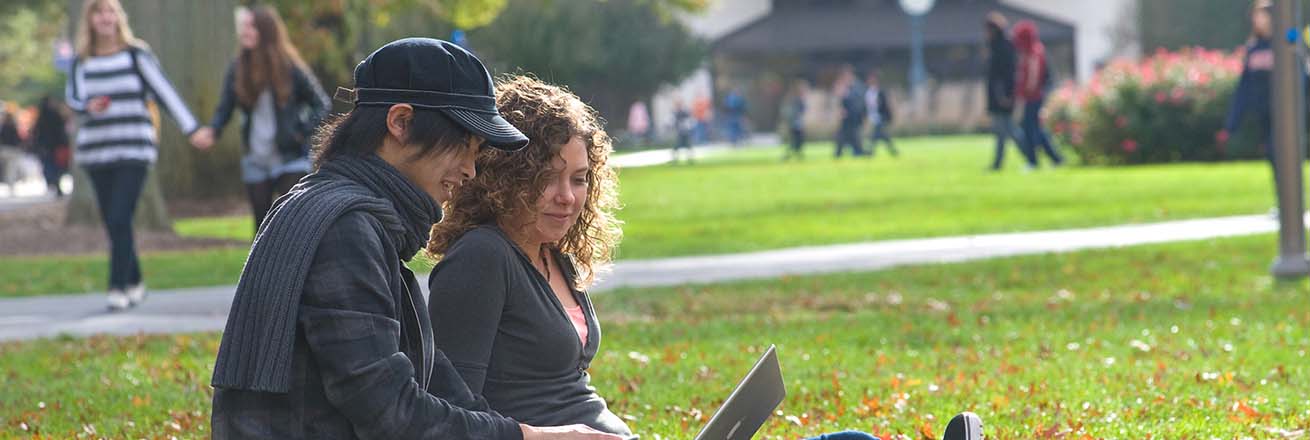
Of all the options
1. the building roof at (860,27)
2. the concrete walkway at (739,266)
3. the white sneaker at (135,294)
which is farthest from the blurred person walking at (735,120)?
the white sneaker at (135,294)

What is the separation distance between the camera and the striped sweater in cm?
1003

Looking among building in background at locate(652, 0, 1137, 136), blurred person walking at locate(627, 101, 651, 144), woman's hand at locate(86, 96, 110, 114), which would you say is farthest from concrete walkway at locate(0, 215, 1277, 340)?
building in background at locate(652, 0, 1137, 136)

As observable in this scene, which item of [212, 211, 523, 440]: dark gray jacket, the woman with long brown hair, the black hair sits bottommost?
the woman with long brown hair

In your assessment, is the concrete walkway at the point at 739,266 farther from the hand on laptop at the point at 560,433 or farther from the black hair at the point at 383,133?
the black hair at the point at 383,133

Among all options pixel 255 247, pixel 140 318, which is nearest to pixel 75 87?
pixel 140 318

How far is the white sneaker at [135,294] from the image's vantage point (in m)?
10.6

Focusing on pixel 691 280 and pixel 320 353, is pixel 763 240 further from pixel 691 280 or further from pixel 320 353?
pixel 320 353

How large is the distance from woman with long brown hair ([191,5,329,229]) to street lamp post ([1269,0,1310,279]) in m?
5.15

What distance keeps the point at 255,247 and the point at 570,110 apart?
1.09 m

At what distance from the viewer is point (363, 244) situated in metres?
2.92

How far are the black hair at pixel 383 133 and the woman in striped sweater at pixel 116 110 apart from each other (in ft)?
23.5

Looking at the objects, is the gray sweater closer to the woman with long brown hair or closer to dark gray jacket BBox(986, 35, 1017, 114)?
the woman with long brown hair

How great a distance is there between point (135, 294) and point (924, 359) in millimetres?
5138

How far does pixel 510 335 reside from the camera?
3.82 meters
